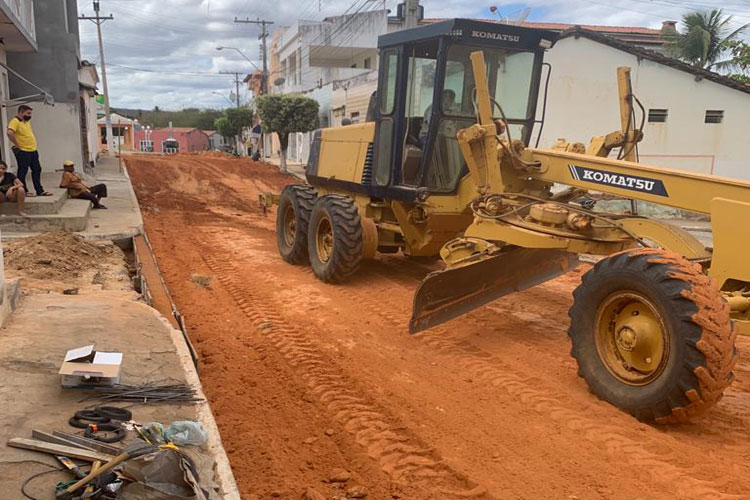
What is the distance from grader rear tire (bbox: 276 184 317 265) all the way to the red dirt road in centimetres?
117

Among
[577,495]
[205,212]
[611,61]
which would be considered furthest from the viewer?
[611,61]

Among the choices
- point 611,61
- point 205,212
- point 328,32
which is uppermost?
point 328,32

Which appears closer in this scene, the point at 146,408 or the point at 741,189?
the point at 146,408

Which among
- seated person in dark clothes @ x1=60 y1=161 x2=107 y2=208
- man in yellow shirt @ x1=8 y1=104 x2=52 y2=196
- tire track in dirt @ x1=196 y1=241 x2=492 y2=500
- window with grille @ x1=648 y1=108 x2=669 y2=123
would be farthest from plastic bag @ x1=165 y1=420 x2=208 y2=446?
window with grille @ x1=648 y1=108 x2=669 y2=123

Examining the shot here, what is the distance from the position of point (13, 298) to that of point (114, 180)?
16579 mm

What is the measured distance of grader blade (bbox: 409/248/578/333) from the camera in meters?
5.73

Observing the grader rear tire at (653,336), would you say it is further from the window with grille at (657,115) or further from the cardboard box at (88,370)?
the window with grille at (657,115)

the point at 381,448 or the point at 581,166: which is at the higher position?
the point at 581,166

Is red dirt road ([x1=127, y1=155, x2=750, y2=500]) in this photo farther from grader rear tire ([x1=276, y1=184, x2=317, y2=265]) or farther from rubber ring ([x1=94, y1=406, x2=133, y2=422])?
grader rear tire ([x1=276, y1=184, x2=317, y2=265])

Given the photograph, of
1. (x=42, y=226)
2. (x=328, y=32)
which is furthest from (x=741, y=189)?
(x=328, y=32)

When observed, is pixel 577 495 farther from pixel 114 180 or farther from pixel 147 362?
pixel 114 180

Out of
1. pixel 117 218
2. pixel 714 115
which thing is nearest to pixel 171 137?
pixel 714 115

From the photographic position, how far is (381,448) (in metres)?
3.92

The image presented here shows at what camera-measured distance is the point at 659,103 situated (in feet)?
57.2
